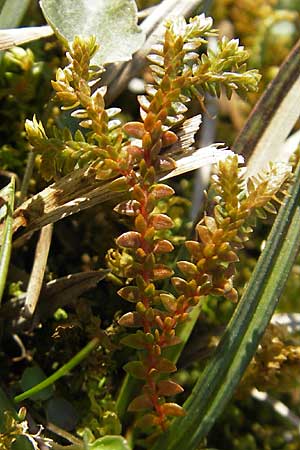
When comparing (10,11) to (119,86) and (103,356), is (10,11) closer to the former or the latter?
(119,86)

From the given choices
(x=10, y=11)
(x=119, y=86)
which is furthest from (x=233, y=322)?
(x=10, y=11)

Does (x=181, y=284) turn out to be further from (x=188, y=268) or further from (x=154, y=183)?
(x=154, y=183)

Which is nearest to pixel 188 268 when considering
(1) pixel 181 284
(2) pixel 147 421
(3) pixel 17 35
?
(1) pixel 181 284

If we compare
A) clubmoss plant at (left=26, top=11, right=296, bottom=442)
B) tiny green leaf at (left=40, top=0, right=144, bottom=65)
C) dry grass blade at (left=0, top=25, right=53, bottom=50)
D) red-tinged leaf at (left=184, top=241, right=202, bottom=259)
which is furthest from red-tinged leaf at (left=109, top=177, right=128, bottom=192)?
dry grass blade at (left=0, top=25, right=53, bottom=50)

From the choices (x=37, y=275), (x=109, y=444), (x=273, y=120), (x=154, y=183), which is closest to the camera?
(x=109, y=444)

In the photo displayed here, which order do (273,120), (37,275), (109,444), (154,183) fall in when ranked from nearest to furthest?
1. (109,444)
2. (154,183)
3. (37,275)
4. (273,120)

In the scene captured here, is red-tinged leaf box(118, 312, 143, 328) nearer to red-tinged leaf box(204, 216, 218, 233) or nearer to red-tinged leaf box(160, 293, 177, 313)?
red-tinged leaf box(160, 293, 177, 313)
